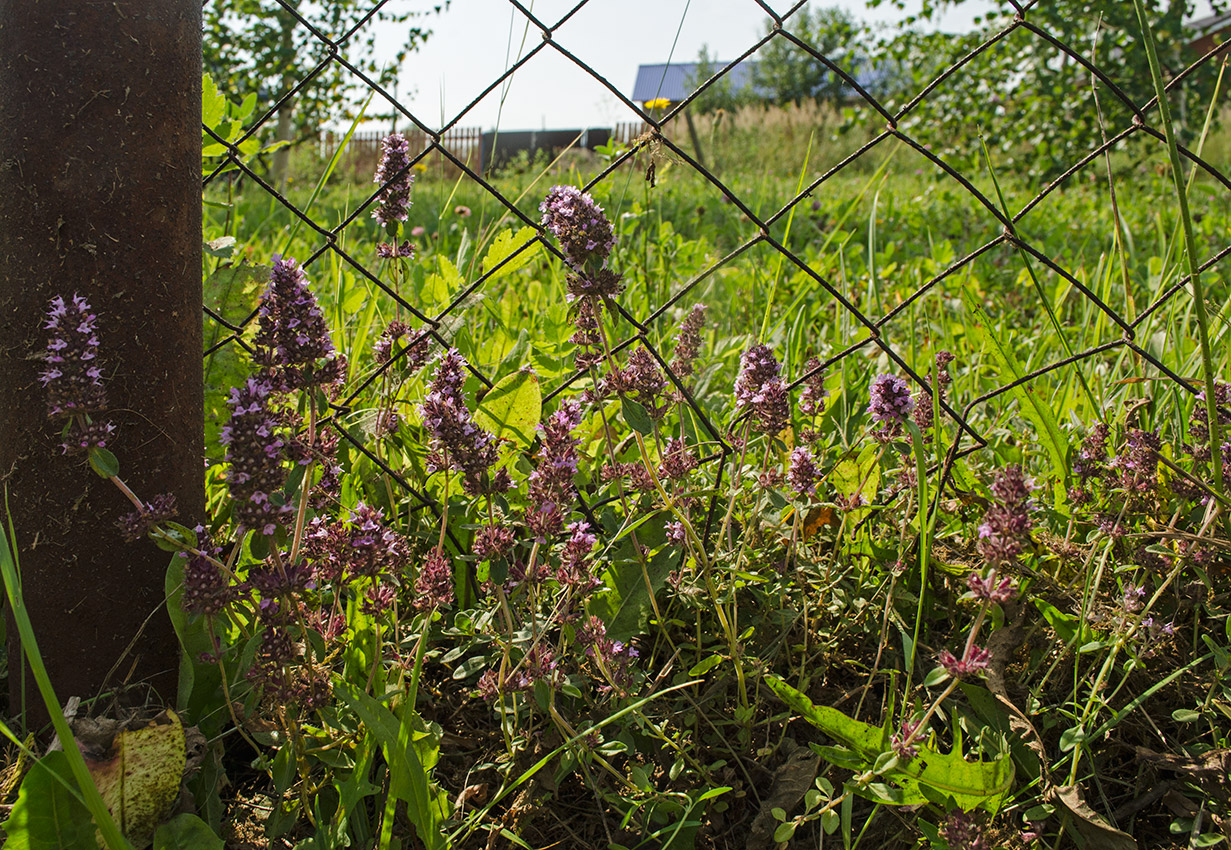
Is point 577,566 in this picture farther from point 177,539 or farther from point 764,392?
point 177,539

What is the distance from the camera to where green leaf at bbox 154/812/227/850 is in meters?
1.14

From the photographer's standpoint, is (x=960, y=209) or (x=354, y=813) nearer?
(x=354, y=813)

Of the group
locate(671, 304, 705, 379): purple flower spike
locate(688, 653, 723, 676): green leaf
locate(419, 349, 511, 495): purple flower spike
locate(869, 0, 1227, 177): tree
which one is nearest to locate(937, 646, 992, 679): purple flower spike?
locate(688, 653, 723, 676): green leaf

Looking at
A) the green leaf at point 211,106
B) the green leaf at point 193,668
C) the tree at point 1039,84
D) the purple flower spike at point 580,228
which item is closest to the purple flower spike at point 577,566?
the purple flower spike at point 580,228

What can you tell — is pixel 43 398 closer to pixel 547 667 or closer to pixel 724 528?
pixel 547 667

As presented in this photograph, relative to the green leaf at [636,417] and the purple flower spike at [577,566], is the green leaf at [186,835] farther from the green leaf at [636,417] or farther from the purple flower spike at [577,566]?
the green leaf at [636,417]

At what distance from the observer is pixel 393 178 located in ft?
5.24

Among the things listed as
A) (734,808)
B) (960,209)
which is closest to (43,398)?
(734,808)

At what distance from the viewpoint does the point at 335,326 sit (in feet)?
7.64

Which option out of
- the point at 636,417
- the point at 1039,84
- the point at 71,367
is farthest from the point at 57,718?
the point at 1039,84

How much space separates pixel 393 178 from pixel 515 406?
462 mm

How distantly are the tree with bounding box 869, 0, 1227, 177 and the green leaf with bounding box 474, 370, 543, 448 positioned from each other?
22.0 feet

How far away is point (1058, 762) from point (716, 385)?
148 centimetres

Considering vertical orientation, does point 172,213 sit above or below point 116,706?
above
